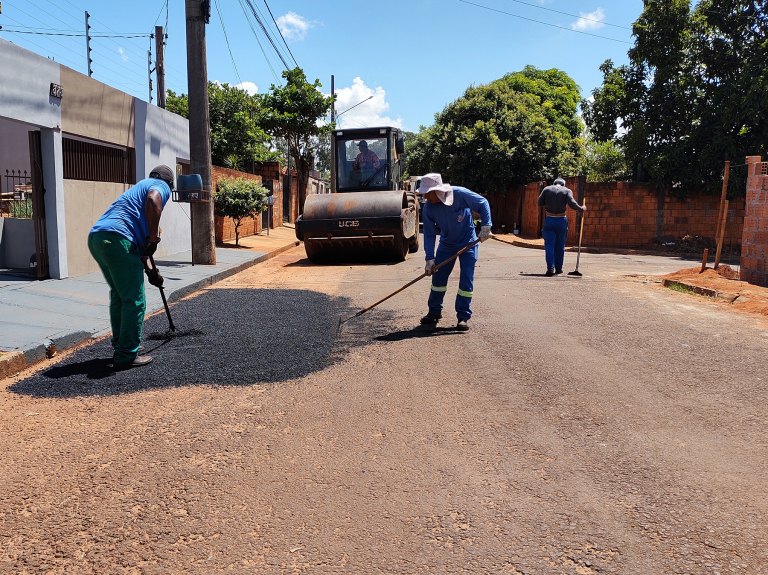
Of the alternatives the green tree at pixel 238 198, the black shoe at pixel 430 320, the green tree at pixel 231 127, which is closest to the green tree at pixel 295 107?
the green tree at pixel 231 127

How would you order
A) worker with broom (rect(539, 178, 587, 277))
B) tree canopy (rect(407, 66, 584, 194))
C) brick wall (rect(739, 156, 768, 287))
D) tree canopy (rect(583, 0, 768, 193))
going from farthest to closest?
tree canopy (rect(407, 66, 584, 194)) → tree canopy (rect(583, 0, 768, 193)) → worker with broom (rect(539, 178, 587, 277)) → brick wall (rect(739, 156, 768, 287))

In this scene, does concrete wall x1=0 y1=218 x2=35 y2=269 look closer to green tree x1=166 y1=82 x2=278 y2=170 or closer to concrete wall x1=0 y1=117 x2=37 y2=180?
concrete wall x1=0 y1=117 x2=37 y2=180

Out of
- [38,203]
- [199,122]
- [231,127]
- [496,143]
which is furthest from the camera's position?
[496,143]

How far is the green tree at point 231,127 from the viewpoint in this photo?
22.8 metres

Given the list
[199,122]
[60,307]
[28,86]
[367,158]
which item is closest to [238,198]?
[367,158]

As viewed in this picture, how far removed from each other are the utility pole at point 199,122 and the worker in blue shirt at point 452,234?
6.65 meters

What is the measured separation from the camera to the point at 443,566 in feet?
7.91

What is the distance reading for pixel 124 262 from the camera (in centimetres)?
527

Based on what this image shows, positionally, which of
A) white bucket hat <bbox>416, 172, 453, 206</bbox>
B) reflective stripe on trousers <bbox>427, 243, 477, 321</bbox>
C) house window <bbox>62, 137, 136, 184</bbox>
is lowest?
reflective stripe on trousers <bbox>427, 243, 477, 321</bbox>

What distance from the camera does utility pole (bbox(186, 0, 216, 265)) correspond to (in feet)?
39.2

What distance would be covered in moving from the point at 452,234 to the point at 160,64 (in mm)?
16293

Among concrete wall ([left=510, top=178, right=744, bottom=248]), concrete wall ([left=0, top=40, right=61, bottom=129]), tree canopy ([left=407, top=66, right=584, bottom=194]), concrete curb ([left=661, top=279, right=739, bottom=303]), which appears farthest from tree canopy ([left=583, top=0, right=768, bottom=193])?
concrete wall ([left=0, top=40, right=61, bottom=129])

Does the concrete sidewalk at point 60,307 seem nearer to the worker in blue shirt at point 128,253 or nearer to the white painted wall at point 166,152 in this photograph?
the worker in blue shirt at point 128,253

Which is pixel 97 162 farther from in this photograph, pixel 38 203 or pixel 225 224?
pixel 225 224
